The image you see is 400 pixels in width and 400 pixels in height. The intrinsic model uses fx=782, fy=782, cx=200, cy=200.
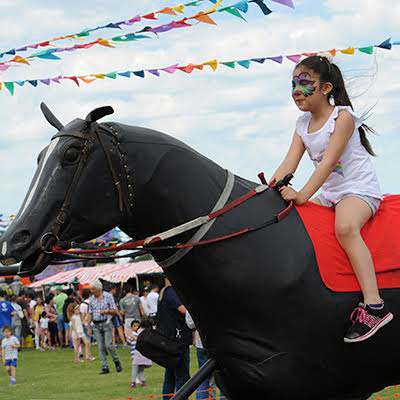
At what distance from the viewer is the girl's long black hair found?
477 cm

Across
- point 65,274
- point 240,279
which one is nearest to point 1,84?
point 240,279

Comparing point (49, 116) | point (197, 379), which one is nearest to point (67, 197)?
point (49, 116)

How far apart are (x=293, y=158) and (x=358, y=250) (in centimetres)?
93

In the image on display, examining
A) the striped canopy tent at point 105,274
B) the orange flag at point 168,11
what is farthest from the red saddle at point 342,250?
the striped canopy tent at point 105,274

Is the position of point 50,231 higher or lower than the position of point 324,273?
higher

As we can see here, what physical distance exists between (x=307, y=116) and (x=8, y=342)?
1244cm

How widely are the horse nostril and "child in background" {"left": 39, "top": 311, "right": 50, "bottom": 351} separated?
2155cm

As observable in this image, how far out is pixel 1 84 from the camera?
28.9 ft

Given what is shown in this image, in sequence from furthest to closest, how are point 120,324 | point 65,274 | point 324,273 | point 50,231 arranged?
point 65,274 < point 120,324 < point 324,273 < point 50,231

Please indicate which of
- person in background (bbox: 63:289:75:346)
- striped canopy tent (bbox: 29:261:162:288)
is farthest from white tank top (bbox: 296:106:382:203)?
striped canopy tent (bbox: 29:261:162:288)

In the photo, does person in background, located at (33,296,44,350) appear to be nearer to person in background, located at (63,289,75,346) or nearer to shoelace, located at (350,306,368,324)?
person in background, located at (63,289,75,346)

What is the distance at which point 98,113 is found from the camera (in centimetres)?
414

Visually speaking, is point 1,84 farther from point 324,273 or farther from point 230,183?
point 324,273

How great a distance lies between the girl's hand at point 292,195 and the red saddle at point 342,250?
0.13 ft
